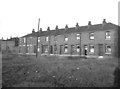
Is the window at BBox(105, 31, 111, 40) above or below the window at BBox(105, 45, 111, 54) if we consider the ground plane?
above

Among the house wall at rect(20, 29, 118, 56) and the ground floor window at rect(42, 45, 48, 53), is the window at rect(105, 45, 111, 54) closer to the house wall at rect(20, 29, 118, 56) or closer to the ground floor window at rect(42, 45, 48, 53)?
the house wall at rect(20, 29, 118, 56)

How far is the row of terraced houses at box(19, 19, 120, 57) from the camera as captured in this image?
96.5 ft

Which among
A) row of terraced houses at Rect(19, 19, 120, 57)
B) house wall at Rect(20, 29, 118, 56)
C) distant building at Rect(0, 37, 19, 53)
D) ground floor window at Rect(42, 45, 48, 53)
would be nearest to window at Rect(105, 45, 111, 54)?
row of terraced houses at Rect(19, 19, 120, 57)

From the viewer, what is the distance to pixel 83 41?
34.0 meters

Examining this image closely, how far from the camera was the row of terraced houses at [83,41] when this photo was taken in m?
29.4

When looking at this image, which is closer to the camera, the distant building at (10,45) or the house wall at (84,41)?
the house wall at (84,41)

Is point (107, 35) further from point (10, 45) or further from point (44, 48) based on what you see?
point (10, 45)

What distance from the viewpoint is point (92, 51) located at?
31938 mm

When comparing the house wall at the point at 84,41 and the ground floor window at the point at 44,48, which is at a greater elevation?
the house wall at the point at 84,41

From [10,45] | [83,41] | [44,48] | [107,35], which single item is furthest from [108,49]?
[10,45]

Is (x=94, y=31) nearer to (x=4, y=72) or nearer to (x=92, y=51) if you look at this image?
(x=92, y=51)

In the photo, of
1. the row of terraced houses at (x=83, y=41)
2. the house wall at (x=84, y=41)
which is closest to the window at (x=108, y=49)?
the row of terraced houses at (x=83, y=41)

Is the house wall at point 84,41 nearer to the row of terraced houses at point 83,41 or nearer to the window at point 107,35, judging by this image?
the row of terraced houses at point 83,41

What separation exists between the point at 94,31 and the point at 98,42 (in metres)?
2.68
